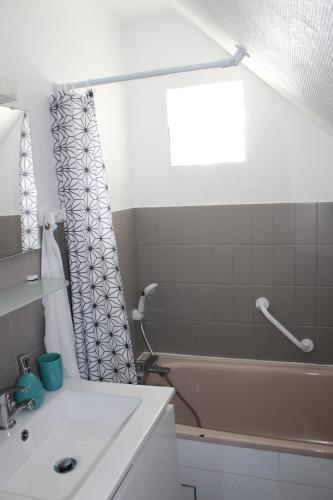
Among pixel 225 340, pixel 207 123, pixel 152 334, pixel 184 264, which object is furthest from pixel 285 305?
pixel 207 123

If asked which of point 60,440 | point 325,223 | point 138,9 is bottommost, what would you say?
point 60,440

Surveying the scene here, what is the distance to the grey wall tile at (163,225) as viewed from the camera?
2475mm

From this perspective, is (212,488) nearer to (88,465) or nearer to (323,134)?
(88,465)

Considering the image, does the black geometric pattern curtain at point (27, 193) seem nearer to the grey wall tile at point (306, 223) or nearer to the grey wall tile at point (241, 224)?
the grey wall tile at point (241, 224)

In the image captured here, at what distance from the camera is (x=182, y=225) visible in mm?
2451

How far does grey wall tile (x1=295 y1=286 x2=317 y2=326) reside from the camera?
7.55 feet

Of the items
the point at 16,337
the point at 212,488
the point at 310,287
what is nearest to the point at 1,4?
the point at 16,337

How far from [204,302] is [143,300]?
1.32 ft

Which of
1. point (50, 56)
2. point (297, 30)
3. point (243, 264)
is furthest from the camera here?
point (243, 264)

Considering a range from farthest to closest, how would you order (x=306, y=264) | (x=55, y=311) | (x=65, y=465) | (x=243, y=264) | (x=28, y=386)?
(x=243, y=264) < (x=306, y=264) < (x=55, y=311) < (x=28, y=386) < (x=65, y=465)

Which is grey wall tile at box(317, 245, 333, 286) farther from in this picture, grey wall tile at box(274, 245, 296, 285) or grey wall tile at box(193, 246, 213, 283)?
grey wall tile at box(193, 246, 213, 283)

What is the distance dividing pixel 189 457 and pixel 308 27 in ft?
5.93

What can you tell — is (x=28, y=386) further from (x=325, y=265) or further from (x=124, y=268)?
(x=325, y=265)

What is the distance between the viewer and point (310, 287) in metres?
2.30
